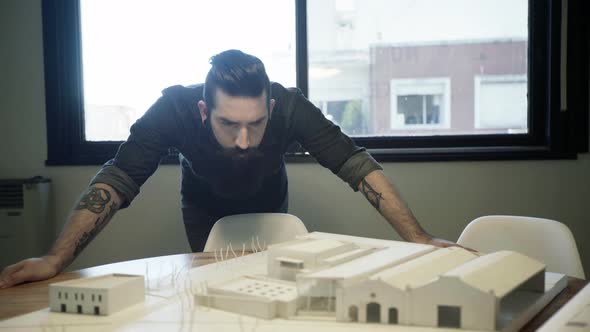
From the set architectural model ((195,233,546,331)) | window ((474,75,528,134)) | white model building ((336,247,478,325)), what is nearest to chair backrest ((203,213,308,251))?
architectural model ((195,233,546,331))

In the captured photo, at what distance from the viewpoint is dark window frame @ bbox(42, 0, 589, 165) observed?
7.42 feet

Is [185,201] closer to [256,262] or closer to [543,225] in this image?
[256,262]

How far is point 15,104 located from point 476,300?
2449mm

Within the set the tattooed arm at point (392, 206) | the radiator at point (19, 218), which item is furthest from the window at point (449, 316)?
the radiator at point (19, 218)

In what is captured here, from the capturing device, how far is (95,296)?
0.91 metres

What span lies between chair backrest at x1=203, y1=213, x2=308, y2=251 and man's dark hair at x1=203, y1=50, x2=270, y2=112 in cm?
36

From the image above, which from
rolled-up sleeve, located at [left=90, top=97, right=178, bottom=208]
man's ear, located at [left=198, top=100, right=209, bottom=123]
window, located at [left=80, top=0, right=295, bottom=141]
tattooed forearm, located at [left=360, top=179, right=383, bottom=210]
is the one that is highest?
window, located at [left=80, top=0, right=295, bottom=141]

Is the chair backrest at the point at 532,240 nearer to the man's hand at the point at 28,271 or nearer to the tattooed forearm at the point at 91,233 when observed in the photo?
the tattooed forearm at the point at 91,233

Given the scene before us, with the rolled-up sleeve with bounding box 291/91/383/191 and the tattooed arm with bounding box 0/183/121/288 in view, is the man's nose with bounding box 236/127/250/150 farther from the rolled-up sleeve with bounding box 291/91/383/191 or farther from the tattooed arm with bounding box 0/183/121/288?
the tattooed arm with bounding box 0/183/121/288

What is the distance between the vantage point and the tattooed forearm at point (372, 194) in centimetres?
162

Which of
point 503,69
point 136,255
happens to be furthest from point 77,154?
point 503,69

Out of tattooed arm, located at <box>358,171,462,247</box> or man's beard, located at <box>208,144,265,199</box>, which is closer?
tattooed arm, located at <box>358,171,462,247</box>

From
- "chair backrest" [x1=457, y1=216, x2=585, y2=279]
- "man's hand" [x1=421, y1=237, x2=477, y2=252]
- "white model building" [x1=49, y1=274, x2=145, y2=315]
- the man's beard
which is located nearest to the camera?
"white model building" [x1=49, y1=274, x2=145, y2=315]

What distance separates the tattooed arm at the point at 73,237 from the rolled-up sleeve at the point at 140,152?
0.12 feet
